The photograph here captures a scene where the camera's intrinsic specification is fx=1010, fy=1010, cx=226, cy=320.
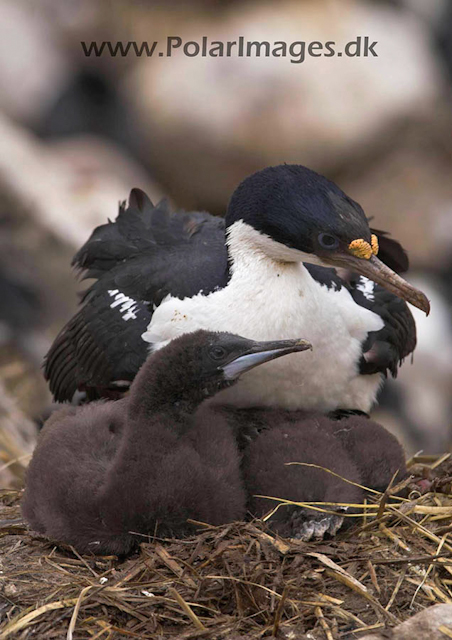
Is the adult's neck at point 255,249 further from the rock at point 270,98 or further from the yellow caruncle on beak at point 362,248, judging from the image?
the rock at point 270,98

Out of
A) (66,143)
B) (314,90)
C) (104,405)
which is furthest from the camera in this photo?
(66,143)

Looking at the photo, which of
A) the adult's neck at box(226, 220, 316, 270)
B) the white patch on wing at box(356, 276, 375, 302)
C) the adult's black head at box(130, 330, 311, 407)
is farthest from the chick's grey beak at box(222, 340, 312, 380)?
the white patch on wing at box(356, 276, 375, 302)

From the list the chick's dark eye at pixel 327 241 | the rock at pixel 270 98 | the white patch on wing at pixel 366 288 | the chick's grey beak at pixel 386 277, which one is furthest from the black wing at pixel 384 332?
the rock at pixel 270 98

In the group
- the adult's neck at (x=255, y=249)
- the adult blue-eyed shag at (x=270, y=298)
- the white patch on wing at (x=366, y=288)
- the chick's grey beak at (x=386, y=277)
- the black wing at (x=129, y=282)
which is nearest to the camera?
the chick's grey beak at (x=386, y=277)

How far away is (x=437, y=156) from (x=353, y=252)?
600 cm

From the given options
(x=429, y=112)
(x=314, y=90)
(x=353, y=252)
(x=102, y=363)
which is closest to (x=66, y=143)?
(x=314, y=90)

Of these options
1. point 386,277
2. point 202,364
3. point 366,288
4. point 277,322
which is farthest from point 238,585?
point 366,288

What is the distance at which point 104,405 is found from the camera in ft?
13.3

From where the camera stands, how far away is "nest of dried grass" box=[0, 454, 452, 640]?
316cm

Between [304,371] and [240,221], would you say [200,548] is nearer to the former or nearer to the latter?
[304,371]

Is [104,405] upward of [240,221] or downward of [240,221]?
downward

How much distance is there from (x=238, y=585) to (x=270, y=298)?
3.93 feet

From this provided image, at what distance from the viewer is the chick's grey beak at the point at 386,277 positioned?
3.76 m

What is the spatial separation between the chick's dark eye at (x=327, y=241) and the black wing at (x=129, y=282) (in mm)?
466
